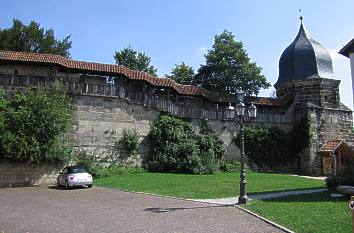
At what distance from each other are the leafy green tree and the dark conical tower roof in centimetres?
2168

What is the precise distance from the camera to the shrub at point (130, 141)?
30.4m

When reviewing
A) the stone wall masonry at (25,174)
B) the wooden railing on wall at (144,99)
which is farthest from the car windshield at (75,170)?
the wooden railing on wall at (144,99)

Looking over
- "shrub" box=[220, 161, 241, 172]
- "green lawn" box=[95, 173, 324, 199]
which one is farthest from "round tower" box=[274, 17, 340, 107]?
"green lawn" box=[95, 173, 324, 199]

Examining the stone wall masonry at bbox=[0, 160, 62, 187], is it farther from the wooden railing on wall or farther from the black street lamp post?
the black street lamp post

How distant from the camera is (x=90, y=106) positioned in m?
29.7

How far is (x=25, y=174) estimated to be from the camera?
2562 cm

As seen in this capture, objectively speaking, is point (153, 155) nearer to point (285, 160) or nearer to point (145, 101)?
point (145, 101)

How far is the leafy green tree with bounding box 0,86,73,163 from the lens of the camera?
24.8 metres

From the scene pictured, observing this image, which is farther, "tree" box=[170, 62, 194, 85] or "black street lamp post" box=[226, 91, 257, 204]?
"tree" box=[170, 62, 194, 85]

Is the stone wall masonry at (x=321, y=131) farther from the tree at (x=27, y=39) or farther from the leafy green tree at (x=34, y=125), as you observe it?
the tree at (x=27, y=39)

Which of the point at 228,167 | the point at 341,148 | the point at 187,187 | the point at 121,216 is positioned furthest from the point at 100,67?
the point at 341,148

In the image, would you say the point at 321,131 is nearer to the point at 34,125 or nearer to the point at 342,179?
the point at 342,179

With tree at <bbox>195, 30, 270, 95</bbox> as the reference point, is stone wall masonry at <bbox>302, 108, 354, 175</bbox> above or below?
below

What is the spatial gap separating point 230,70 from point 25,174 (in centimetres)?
2456
